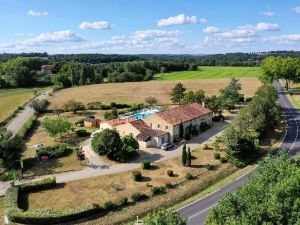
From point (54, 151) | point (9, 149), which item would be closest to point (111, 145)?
point (54, 151)

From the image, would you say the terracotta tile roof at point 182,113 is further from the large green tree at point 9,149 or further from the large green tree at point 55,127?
the large green tree at point 9,149

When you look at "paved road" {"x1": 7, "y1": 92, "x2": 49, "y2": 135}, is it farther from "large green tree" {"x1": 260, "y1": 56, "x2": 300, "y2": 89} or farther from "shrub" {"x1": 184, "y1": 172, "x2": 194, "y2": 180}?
"large green tree" {"x1": 260, "y1": 56, "x2": 300, "y2": 89}

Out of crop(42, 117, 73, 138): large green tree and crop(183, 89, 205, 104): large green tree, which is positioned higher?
crop(183, 89, 205, 104): large green tree

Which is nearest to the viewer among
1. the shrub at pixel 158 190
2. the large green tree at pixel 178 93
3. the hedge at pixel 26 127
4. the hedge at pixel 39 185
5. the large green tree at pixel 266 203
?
the large green tree at pixel 266 203

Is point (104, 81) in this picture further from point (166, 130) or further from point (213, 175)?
point (213, 175)

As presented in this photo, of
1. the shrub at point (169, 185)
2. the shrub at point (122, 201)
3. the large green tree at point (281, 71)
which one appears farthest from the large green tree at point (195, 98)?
the shrub at point (122, 201)

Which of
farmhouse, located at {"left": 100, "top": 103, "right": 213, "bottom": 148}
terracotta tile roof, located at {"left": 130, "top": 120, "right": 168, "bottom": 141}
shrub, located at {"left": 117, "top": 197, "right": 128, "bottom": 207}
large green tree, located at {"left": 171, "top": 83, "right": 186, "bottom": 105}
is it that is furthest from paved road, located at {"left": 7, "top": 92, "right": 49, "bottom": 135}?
shrub, located at {"left": 117, "top": 197, "right": 128, "bottom": 207}

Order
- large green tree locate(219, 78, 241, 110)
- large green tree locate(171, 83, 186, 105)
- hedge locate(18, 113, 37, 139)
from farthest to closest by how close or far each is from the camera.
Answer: large green tree locate(171, 83, 186, 105) < large green tree locate(219, 78, 241, 110) < hedge locate(18, 113, 37, 139)
